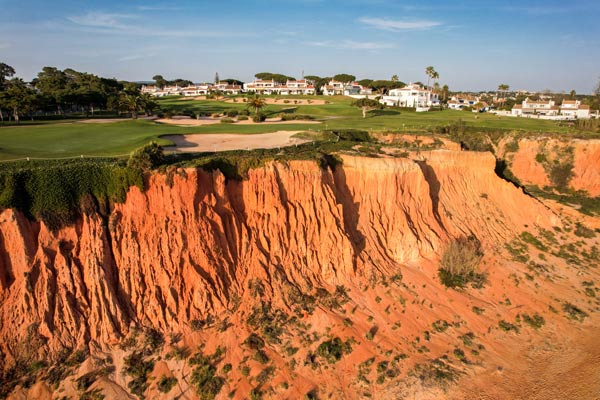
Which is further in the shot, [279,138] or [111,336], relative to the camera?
[279,138]

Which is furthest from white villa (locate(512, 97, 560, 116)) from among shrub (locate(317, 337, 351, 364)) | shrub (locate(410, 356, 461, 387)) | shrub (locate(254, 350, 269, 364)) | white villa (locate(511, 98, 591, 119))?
shrub (locate(254, 350, 269, 364))

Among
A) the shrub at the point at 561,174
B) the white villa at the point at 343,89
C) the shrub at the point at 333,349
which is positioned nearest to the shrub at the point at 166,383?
the shrub at the point at 333,349

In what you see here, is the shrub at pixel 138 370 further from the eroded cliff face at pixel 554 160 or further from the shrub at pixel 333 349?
the eroded cliff face at pixel 554 160

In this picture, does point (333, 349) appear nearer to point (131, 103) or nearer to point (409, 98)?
point (131, 103)

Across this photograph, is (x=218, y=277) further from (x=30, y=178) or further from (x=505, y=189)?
(x=505, y=189)

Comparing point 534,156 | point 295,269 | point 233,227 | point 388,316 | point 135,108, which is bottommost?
point 388,316

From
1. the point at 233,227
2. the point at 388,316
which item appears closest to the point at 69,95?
the point at 233,227

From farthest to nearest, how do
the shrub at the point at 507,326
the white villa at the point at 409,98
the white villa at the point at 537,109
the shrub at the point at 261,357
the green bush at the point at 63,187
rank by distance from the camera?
the white villa at the point at 409,98 < the white villa at the point at 537,109 < the shrub at the point at 507,326 < the green bush at the point at 63,187 < the shrub at the point at 261,357
